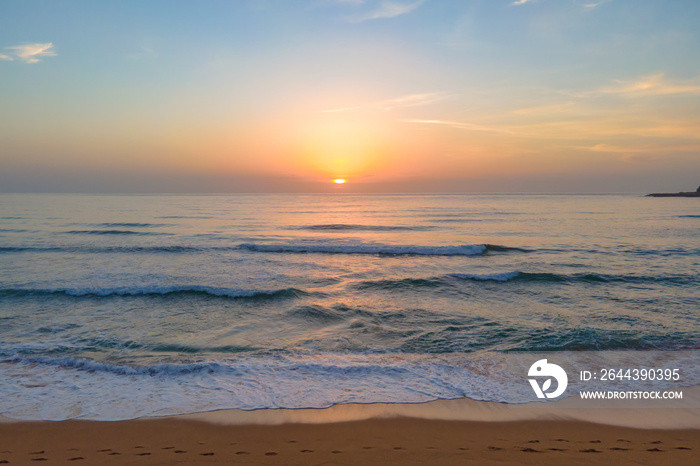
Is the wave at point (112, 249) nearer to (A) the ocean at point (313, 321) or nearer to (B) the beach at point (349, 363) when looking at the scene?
(A) the ocean at point (313, 321)

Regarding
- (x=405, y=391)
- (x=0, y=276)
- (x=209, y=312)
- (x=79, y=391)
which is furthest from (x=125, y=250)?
(x=405, y=391)

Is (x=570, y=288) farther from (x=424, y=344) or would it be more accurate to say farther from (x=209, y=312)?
(x=209, y=312)

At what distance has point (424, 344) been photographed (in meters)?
8.59

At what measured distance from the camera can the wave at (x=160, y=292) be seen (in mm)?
12750

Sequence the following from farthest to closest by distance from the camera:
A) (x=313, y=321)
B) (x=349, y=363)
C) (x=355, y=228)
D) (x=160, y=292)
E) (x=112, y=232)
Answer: (x=355, y=228) → (x=112, y=232) → (x=160, y=292) → (x=313, y=321) → (x=349, y=363)

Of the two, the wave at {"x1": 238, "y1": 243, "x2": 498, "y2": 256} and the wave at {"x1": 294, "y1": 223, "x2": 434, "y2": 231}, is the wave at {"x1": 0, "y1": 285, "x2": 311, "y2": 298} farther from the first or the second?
the wave at {"x1": 294, "y1": 223, "x2": 434, "y2": 231}

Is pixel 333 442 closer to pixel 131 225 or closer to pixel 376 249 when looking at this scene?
pixel 376 249

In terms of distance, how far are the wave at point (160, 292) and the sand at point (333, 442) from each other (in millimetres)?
7523

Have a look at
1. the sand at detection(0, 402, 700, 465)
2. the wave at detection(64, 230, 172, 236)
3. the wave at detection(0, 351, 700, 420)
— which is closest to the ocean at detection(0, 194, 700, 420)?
the wave at detection(0, 351, 700, 420)

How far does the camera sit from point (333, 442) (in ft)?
15.5

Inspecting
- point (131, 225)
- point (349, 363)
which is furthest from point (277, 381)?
point (131, 225)

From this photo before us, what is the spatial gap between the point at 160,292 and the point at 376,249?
42.0 ft

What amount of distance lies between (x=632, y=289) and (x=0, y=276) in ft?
79.0

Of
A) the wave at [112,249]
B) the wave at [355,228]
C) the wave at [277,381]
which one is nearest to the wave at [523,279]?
the wave at [277,381]
